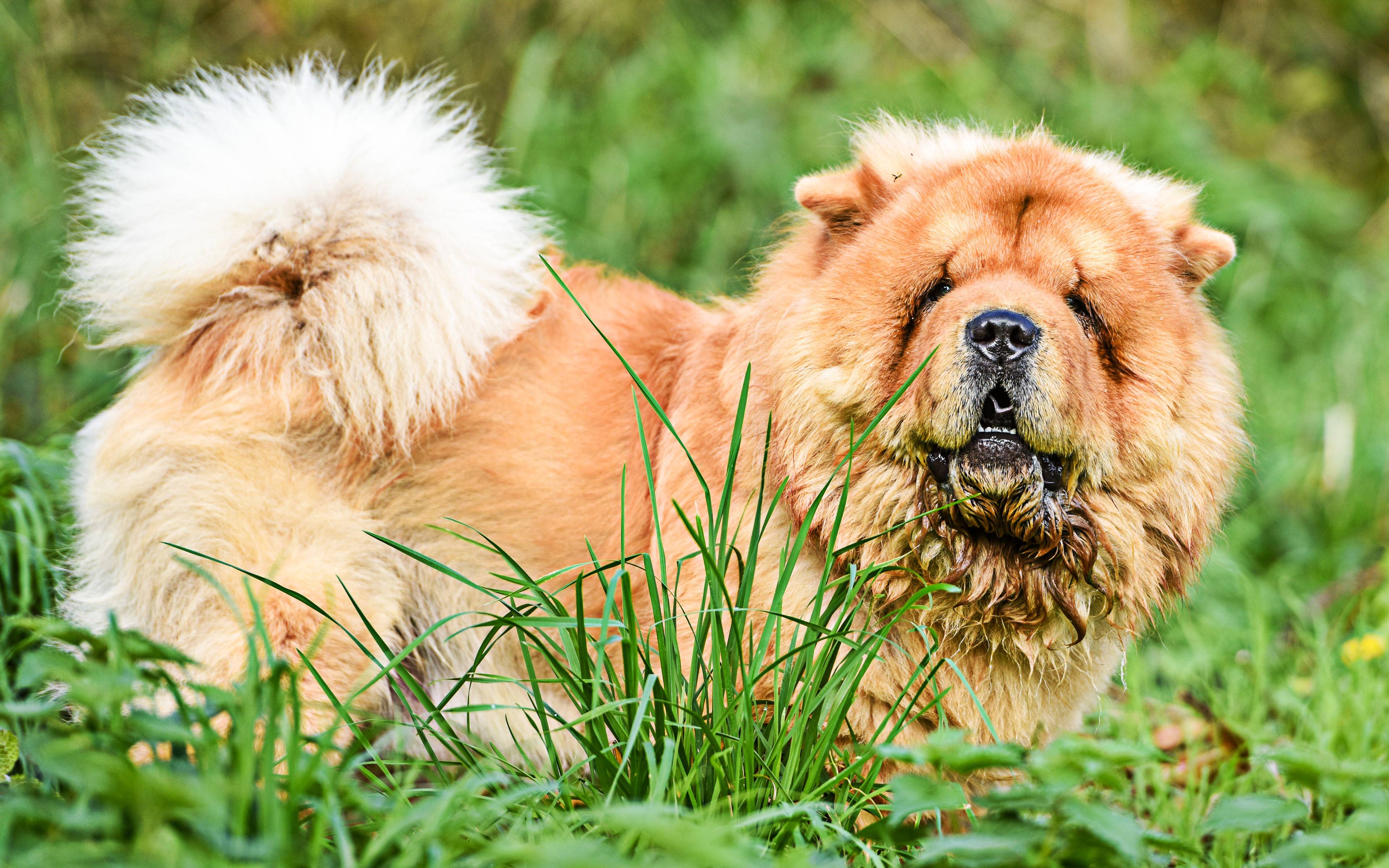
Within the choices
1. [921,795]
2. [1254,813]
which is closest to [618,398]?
[921,795]

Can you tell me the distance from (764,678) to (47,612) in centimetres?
203

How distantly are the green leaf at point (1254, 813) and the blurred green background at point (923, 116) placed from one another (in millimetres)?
2035

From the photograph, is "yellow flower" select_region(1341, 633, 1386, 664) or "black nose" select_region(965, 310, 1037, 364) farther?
"yellow flower" select_region(1341, 633, 1386, 664)

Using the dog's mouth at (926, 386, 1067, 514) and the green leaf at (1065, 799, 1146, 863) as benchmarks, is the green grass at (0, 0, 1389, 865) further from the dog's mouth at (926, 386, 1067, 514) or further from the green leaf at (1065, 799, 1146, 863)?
the dog's mouth at (926, 386, 1067, 514)

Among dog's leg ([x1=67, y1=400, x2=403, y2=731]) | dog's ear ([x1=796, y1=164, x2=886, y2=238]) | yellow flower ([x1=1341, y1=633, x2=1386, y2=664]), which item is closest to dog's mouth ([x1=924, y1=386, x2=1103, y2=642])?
dog's ear ([x1=796, y1=164, x2=886, y2=238])

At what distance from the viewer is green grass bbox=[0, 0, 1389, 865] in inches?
59.7

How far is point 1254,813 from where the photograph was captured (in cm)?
157

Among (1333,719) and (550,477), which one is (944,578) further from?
(1333,719)

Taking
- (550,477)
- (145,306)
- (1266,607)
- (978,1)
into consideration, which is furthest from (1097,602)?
(978,1)

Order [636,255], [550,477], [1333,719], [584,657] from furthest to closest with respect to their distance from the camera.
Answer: [636,255] < [1333,719] < [550,477] < [584,657]

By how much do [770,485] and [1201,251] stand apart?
1280 mm

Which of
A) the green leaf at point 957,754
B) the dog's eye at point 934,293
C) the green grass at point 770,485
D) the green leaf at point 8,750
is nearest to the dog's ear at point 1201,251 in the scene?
the dog's eye at point 934,293

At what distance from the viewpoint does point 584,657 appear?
2.06 meters

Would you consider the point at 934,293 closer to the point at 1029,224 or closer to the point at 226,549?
the point at 1029,224
